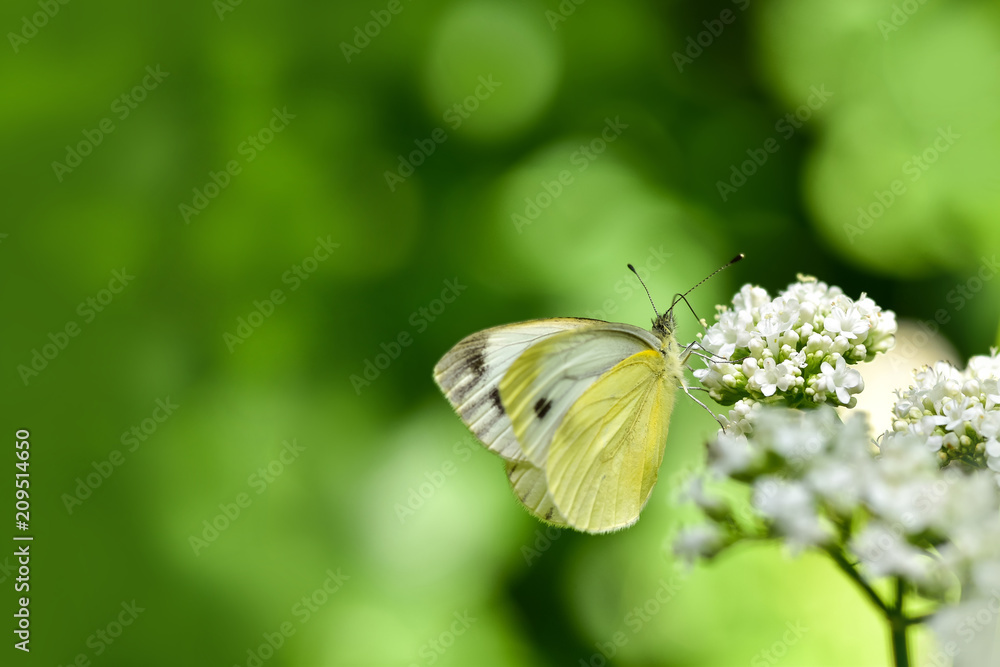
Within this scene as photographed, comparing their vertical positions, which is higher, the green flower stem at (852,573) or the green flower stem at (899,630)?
the green flower stem at (852,573)

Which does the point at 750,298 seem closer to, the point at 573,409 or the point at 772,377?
the point at 772,377

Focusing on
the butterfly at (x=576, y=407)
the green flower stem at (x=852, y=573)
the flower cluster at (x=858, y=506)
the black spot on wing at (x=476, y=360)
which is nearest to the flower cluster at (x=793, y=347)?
the butterfly at (x=576, y=407)

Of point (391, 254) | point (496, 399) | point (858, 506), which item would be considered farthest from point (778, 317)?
point (391, 254)

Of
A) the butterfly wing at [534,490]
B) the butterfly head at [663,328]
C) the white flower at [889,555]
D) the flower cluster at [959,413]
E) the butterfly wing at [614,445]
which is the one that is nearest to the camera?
the white flower at [889,555]

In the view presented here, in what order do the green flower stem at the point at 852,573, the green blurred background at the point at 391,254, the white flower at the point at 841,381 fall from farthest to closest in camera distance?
the green blurred background at the point at 391,254 → the white flower at the point at 841,381 → the green flower stem at the point at 852,573

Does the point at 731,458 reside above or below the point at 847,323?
above

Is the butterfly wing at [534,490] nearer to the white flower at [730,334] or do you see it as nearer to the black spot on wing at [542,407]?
the black spot on wing at [542,407]

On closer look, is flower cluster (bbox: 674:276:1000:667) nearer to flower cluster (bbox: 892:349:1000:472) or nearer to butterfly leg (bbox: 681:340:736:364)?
flower cluster (bbox: 892:349:1000:472)
